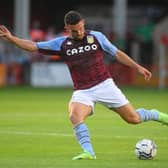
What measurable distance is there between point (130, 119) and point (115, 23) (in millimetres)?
28791

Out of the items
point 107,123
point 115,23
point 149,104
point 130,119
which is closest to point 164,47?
point 115,23

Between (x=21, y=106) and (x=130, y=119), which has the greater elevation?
(x=130, y=119)

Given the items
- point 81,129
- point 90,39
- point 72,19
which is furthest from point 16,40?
point 81,129

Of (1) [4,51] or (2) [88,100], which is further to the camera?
(1) [4,51]

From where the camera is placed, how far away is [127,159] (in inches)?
517

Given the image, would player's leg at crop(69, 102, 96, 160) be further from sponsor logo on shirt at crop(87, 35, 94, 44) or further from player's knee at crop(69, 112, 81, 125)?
sponsor logo on shirt at crop(87, 35, 94, 44)

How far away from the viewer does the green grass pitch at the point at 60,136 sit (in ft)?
41.6

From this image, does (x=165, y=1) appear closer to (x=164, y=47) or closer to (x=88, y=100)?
(x=164, y=47)

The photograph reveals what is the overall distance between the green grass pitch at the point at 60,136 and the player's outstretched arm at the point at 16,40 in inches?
64.5

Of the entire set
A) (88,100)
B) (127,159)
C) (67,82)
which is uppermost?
(88,100)

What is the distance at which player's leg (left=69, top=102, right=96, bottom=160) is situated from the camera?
42.6 feet

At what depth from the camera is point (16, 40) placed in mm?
13414

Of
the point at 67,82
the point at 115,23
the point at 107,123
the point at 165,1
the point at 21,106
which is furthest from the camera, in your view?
the point at 165,1

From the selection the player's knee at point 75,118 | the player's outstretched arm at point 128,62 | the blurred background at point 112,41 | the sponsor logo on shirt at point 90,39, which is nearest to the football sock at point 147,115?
the player's outstretched arm at point 128,62
